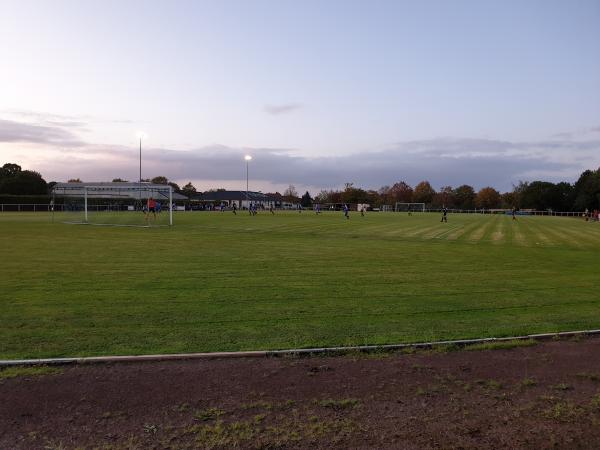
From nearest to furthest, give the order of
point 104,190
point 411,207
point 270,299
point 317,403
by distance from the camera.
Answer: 1. point 317,403
2. point 270,299
3. point 104,190
4. point 411,207

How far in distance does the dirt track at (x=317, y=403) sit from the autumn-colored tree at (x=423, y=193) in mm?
149451

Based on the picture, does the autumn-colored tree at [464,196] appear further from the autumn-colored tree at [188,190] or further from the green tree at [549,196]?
the autumn-colored tree at [188,190]

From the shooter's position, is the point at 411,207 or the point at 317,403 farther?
the point at 411,207

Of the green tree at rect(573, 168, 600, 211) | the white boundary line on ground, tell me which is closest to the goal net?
the green tree at rect(573, 168, 600, 211)

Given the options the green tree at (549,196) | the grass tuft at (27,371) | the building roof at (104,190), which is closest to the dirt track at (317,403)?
the grass tuft at (27,371)

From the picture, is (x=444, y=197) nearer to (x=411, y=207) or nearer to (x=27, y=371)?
(x=411, y=207)

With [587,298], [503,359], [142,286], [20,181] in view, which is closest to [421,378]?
[503,359]

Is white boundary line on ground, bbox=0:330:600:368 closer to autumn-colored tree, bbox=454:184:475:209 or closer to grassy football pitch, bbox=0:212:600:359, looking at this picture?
grassy football pitch, bbox=0:212:600:359

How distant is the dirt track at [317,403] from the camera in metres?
3.90

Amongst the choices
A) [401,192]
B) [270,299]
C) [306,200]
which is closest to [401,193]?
[401,192]

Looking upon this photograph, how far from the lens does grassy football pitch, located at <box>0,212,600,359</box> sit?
6.57 metres

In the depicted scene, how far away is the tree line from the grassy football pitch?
88899 mm

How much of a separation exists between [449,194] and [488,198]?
13221mm

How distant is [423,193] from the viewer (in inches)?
6078
